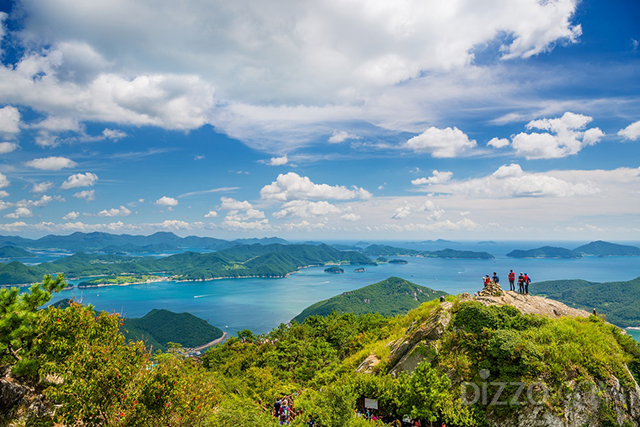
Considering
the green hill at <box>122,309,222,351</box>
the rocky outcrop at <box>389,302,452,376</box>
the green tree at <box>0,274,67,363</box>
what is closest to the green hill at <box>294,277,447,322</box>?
the green hill at <box>122,309,222,351</box>

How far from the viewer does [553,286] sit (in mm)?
177625

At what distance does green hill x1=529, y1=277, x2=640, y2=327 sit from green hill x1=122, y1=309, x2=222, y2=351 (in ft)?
508

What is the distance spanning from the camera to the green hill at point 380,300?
132 m

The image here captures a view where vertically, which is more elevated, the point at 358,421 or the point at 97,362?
the point at 97,362

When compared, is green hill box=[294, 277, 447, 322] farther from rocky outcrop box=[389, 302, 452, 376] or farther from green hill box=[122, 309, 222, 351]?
Answer: rocky outcrop box=[389, 302, 452, 376]

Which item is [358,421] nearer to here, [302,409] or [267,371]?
[302,409]

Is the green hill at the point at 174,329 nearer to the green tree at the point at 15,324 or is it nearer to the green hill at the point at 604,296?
the green tree at the point at 15,324

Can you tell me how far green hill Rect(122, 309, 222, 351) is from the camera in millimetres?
112625

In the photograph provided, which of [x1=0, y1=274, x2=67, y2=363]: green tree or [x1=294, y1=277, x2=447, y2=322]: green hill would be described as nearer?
[x1=0, y1=274, x2=67, y2=363]: green tree

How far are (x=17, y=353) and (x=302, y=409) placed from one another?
1289 centimetres

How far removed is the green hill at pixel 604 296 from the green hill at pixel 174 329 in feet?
508

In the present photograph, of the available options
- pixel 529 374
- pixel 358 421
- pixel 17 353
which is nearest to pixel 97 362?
pixel 17 353

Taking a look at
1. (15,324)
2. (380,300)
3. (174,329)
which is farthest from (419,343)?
A: (380,300)

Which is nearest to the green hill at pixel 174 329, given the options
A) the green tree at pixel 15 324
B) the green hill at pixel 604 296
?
the green tree at pixel 15 324
